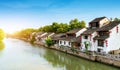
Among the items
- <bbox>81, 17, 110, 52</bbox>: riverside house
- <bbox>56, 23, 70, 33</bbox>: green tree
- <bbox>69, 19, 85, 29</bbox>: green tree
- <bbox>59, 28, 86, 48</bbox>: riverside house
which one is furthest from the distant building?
<bbox>56, 23, 70, 33</bbox>: green tree

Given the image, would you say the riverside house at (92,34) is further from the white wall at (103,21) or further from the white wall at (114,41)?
the white wall at (114,41)

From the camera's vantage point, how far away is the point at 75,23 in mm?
69375

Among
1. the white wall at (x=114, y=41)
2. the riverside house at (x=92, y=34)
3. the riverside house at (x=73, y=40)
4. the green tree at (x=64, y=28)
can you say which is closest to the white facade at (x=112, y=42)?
the white wall at (x=114, y=41)

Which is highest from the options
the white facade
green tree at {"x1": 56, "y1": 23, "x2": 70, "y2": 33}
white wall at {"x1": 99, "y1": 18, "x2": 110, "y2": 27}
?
green tree at {"x1": 56, "y1": 23, "x2": 70, "y2": 33}

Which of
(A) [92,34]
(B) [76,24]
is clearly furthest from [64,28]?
(A) [92,34]

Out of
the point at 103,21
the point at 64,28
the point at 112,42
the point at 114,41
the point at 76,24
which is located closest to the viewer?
the point at 112,42

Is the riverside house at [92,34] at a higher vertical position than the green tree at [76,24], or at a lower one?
lower

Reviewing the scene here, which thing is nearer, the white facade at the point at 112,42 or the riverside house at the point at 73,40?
the white facade at the point at 112,42

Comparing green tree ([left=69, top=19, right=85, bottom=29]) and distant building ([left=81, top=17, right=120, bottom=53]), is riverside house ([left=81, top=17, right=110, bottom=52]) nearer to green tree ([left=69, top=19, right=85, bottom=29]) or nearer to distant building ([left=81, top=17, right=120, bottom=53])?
distant building ([left=81, top=17, right=120, bottom=53])

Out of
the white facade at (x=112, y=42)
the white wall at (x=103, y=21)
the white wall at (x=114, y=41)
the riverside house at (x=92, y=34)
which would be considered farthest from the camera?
the white wall at (x=103, y=21)

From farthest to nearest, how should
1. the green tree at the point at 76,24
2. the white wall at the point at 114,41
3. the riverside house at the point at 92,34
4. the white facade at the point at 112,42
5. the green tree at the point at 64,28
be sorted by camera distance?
the green tree at the point at 64,28
the green tree at the point at 76,24
the riverside house at the point at 92,34
the white wall at the point at 114,41
the white facade at the point at 112,42

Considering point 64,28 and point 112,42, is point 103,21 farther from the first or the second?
point 64,28

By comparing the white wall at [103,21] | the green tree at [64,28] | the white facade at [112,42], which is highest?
the green tree at [64,28]

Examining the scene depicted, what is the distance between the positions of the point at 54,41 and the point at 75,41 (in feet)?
52.6
